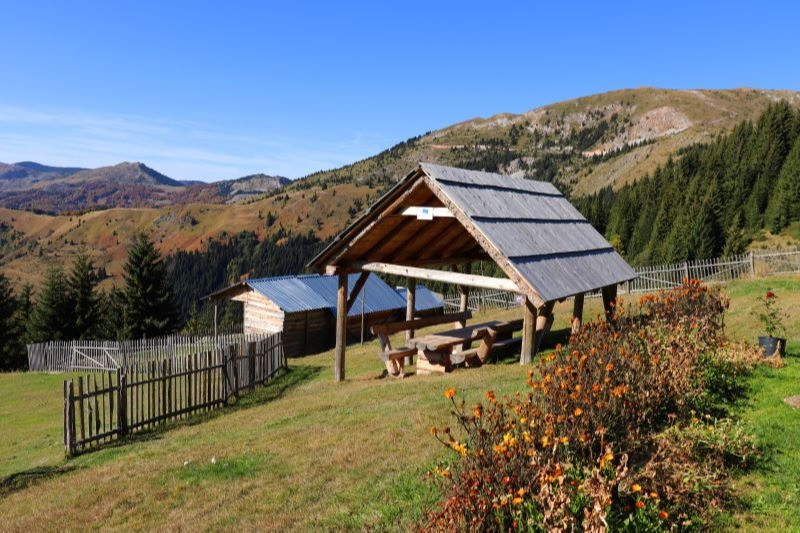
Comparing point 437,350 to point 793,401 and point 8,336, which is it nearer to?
point 793,401

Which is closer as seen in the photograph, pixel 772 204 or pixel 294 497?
pixel 294 497

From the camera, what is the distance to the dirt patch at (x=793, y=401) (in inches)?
291

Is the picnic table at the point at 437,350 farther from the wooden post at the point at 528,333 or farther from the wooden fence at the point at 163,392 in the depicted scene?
the wooden fence at the point at 163,392

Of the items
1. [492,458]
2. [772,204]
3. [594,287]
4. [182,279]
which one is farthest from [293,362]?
[182,279]

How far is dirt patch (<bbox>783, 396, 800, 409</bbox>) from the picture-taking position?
740cm

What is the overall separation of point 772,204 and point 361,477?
5655 cm

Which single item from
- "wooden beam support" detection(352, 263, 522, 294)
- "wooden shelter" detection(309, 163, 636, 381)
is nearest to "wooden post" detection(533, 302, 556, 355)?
"wooden shelter" detection(309, 163, 636, 381)

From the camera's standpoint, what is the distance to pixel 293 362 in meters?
24.4

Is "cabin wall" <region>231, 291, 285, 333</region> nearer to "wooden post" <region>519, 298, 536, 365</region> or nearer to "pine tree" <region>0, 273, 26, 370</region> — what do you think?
"pine tree" <region>0, 273, 26, 370</region>

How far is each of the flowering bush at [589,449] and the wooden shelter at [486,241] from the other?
3.20 metres

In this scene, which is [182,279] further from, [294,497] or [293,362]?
[294,497]

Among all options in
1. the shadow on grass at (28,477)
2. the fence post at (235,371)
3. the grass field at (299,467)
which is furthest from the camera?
the fence post at (235,371)

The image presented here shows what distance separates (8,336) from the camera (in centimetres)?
3688

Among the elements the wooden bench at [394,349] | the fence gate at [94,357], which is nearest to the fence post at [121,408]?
the wooden bench at [394,349]
